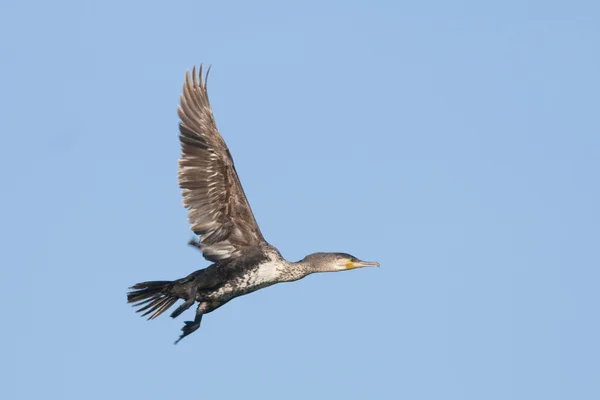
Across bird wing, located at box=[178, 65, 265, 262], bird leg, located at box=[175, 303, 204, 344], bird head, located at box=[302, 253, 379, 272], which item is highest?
bird wing, located at box=[178, 65, 265, 262]

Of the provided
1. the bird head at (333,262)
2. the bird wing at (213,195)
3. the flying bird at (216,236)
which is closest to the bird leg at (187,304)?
the flying bird at (216,236)

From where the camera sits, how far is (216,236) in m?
13.6

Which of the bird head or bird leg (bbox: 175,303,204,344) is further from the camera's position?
the bird head

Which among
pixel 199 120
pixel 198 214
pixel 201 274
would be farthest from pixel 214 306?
pixel 199 120

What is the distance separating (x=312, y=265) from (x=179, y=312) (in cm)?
210

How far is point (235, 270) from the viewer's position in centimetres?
1329

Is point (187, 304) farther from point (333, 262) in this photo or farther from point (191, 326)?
point (333, 262)

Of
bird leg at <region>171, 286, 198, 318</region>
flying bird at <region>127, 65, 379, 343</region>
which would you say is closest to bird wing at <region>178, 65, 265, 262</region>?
flying bird at <region>127, 65, 379, 343</region>

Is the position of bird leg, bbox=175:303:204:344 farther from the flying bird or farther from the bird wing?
the bird wing

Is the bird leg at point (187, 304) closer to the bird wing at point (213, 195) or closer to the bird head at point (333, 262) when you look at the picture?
the bird wing at point (213, 195)

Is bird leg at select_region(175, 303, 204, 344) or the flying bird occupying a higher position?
the flying bird

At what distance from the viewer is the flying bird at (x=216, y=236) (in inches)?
527

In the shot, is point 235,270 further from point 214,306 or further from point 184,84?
point 184,84

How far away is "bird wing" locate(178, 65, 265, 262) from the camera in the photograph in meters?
13.5
